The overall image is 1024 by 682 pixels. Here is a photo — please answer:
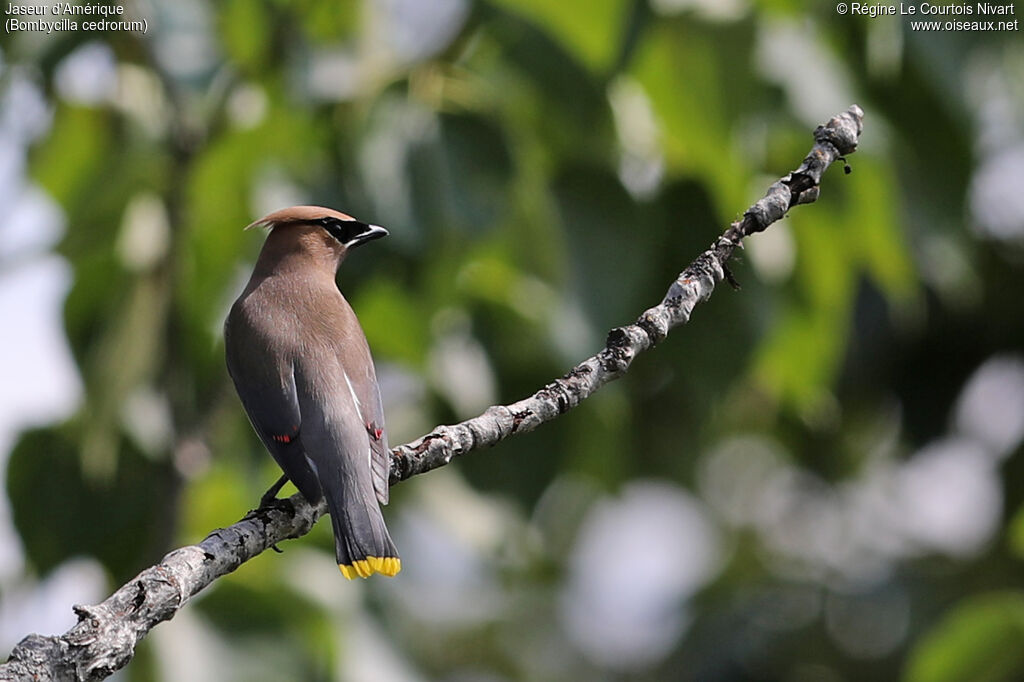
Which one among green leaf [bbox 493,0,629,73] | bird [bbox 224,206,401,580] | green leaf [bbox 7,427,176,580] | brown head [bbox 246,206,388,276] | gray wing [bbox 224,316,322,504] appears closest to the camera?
bird [bbox 224,206,401,580]

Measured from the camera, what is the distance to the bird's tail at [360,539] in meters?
2.50

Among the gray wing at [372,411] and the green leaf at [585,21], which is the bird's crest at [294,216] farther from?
the green leaf at [585,21]

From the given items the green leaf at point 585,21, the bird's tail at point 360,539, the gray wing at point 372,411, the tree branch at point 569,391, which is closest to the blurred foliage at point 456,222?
the green leaf at point 585,21

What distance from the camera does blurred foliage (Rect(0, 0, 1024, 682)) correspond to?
4.18m

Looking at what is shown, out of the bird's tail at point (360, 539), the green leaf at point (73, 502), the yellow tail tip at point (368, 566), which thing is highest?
the green leaf at point (73, 502)

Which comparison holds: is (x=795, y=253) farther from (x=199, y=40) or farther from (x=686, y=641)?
(x=686, y=641)

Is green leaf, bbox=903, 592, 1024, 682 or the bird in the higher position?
the bird

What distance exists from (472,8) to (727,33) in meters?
0.76

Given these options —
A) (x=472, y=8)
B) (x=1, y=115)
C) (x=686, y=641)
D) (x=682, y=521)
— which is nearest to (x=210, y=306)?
(x=1, y=115)

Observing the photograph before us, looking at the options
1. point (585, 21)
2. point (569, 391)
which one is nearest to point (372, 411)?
point (569, 391)

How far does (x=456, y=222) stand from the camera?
3.98 m

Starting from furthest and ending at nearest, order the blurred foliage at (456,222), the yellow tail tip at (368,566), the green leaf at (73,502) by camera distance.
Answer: the green leaf at (73,502), the blurred foliage at (456,222), the yellow tail tip at (368,566)

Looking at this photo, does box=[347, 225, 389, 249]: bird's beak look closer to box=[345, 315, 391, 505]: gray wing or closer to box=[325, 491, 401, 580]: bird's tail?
box=[345, 315, 391, 505]: gray wing

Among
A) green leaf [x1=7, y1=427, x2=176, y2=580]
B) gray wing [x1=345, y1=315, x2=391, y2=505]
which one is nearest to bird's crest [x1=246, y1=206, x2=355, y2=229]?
gray wing [x1=345, y1=315, x2=391, y2=505]
